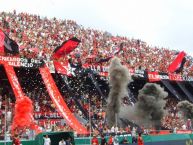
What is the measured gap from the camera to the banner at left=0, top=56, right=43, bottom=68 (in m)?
33.1

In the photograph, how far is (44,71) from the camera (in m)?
35.1

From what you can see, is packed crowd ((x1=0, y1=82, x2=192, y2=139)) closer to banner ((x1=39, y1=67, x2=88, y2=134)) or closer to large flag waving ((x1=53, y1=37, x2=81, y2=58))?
banner ((x1=39, y1=67, x2=88, y2=134))

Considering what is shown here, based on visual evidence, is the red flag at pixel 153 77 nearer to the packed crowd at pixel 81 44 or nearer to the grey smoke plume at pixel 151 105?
the packed crowd at pixel 81 44

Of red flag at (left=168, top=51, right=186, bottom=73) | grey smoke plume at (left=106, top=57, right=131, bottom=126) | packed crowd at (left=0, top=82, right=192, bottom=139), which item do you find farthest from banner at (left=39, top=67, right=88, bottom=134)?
red flag at (left=168, top=51, right=186, bottom=73)

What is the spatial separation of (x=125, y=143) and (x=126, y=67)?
573 inches

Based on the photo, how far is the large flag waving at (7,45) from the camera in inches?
1287

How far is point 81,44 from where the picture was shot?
44719 mm

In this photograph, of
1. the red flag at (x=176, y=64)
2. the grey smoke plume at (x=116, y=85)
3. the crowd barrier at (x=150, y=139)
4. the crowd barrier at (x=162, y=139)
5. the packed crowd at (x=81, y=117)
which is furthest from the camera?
the red flag at (x=176, y=64)

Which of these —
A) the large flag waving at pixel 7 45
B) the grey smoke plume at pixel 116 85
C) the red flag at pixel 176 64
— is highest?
the red flag at pixel 176 64

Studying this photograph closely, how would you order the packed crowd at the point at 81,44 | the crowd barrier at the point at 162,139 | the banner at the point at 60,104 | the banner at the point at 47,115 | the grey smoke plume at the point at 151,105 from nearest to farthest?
the crowd barrier at the point at 162,139
the banner at the point at 60,104
the banner at the point at 47,115
the packed crowd at the point at 81,44
the grey smoke plume at the point at 151,105

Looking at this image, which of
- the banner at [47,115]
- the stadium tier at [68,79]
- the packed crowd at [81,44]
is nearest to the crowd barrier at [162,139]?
the stadium tier at [68,79]

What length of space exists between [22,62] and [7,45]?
5.80 ft

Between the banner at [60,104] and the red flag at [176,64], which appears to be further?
the red flag at [176,64]

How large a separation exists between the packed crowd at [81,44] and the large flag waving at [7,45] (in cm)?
122
